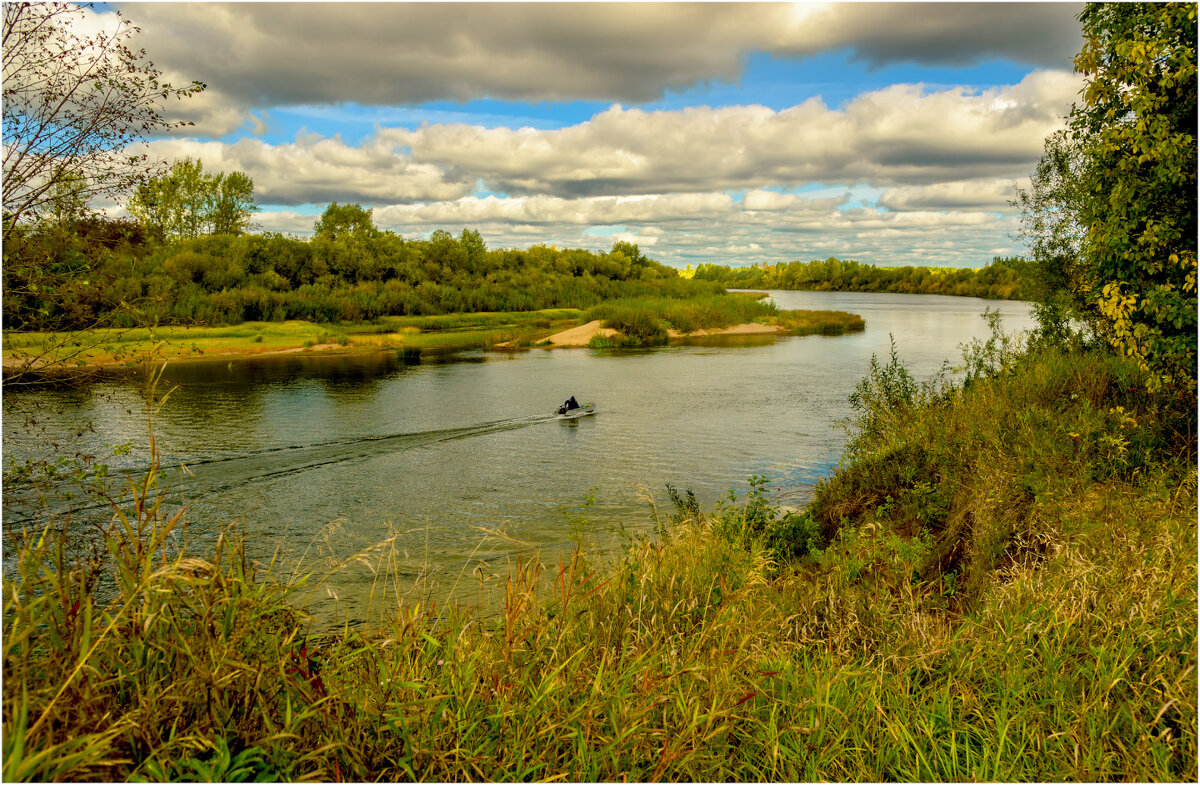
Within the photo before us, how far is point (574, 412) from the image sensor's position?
2308 centimetres

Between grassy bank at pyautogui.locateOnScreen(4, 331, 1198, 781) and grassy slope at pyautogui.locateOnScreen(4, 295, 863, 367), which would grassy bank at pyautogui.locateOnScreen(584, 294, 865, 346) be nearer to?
grassy slope at pyautogui.locateOnScreen(4, 295, 863, 367)

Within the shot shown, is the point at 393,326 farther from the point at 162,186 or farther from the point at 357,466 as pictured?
the point at 162,186

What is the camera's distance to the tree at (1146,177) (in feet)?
23.1

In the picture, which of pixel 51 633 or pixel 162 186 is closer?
pixel 51 633

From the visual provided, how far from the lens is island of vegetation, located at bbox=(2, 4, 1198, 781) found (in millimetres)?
2896

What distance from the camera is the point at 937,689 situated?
417 cm

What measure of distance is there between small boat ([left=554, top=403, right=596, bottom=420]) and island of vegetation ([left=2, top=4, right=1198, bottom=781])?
48.0 feet

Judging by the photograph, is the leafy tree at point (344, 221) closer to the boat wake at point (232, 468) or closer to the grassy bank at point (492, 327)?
the grassy bank at point (492, 327)

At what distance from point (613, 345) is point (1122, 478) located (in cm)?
4109

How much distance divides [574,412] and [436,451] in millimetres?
6009

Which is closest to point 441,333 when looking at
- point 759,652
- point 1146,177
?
point 1146,177

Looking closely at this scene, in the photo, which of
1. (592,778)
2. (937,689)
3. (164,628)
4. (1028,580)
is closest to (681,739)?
(592,778)

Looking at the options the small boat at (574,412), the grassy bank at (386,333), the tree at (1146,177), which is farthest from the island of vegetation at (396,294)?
the tree at (1146,177)

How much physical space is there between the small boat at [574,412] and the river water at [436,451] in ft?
1.93
